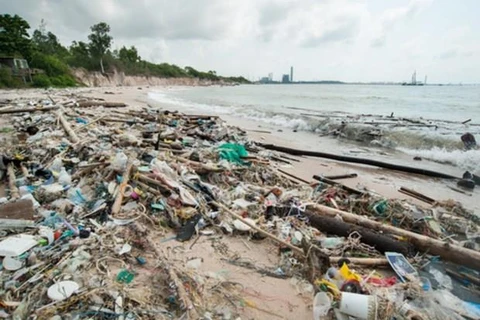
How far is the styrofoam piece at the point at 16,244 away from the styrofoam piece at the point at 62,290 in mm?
814

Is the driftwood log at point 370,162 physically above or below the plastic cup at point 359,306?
below

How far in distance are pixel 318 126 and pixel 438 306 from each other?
1304 centimetres

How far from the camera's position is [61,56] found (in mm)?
57719

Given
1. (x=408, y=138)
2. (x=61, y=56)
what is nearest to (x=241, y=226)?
(x=408, y=138)

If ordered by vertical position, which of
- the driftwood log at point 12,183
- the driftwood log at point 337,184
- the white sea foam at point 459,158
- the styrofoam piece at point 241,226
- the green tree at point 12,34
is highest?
the green tree at point 12,34

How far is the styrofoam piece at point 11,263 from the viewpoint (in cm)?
259

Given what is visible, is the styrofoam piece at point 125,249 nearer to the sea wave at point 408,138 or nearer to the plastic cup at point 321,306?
the plastic cup at point 321,306

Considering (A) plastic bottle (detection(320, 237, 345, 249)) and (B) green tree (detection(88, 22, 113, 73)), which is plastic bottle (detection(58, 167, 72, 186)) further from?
(B) green tree (detection(88, 22, 113, 73))

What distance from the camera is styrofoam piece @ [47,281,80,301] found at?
7.28 ft

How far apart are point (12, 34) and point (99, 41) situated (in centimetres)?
2846

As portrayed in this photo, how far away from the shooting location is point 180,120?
39.1ft

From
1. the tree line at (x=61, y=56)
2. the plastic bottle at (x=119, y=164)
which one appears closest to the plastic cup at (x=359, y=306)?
the plastic bottle at (x=119, y=164)

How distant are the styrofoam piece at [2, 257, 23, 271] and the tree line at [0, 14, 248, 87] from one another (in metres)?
38.7

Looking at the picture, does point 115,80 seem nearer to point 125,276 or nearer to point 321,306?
point 125,276
